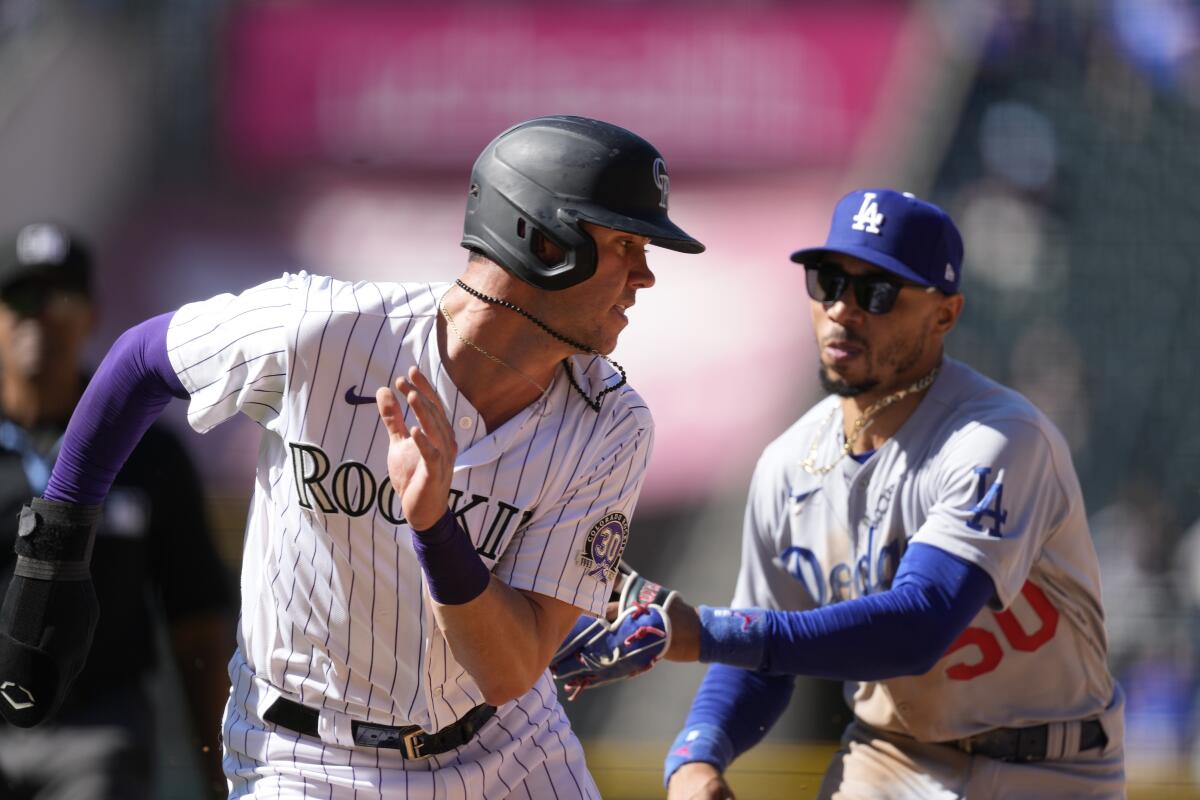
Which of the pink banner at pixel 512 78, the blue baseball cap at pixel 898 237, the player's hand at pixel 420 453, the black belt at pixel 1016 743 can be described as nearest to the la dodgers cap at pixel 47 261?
the pink banner at pixel 512 78

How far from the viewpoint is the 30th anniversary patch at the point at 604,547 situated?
232 centimetres

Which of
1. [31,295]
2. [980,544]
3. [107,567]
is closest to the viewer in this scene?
[980,544]

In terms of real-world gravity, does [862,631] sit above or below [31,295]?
below

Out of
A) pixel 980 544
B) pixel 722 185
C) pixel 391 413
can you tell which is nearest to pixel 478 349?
pixel 391 413

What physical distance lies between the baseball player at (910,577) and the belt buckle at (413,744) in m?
0.61

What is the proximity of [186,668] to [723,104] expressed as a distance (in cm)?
247

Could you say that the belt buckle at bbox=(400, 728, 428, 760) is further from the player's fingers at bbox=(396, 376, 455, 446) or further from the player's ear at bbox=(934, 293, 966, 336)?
the player's ear at bbox=(934, 293, 966, 336)

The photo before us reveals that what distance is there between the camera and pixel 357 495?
7.38 ft

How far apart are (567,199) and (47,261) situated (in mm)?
2282

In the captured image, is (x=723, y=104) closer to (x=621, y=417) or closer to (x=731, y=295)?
(x=731, y=295)

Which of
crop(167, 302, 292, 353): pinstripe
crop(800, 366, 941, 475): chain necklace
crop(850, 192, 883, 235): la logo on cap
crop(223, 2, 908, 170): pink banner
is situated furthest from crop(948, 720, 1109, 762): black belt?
crop(223, 2, 908, 170): pink banner

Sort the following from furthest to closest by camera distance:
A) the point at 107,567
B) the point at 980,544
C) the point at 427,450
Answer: the point at 107,567 < the point at 980,544 < the point at 427,450

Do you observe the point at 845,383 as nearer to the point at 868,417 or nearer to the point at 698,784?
the point at 868,417

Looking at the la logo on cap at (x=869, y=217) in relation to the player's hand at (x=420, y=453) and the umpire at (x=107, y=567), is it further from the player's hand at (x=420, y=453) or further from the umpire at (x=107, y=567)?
the umpire at (x=107, y=567)
